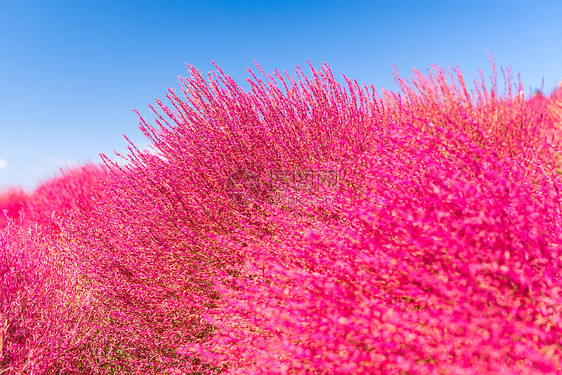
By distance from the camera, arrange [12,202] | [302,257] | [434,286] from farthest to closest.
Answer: [12,202] → [302,257] → [434,286]

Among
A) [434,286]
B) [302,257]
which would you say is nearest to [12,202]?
[302,257]

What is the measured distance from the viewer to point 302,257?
176cm

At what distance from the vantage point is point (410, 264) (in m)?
1.61

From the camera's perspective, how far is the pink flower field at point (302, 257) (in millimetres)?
1381

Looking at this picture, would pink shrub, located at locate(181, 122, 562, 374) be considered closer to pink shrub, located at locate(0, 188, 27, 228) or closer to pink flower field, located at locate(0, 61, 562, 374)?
pink flower field, located at locate(0, 61, 562, 374)

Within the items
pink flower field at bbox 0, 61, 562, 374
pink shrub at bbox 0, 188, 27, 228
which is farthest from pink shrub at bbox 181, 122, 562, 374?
pink shrub at bbox 0, 188, 27, 228

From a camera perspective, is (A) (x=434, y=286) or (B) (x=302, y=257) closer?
(A) (x=434, y=286)

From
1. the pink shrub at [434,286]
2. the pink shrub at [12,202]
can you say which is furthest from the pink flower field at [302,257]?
the pink shrub at [12,202]

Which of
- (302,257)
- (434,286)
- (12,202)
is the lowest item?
(434,286)

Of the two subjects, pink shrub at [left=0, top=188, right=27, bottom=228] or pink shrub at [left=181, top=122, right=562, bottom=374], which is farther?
pink shrub at [left=0, top=188, right=27, bottom=228]

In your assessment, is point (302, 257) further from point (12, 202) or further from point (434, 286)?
point (12, 202)

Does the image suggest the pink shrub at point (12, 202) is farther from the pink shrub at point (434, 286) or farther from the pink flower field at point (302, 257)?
the pink shrub at point (434, 286)

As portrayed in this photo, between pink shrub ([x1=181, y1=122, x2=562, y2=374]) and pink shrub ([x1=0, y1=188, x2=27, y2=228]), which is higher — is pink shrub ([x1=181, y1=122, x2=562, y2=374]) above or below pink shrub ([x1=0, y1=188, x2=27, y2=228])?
below

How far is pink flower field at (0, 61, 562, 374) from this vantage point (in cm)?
138
